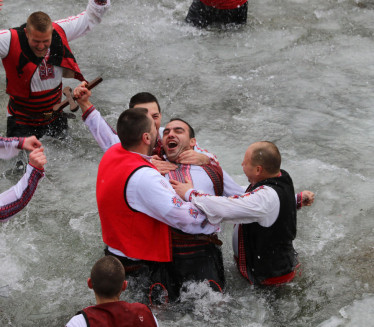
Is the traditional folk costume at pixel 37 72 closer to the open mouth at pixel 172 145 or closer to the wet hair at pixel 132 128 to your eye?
the open mouth at pixel 172 145

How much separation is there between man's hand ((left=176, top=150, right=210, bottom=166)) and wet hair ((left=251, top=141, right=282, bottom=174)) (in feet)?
1.29

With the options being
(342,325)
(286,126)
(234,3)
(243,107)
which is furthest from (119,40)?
(342,325)

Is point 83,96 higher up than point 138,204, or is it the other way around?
point 83,96

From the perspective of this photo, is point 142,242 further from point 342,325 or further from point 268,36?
point 268,36

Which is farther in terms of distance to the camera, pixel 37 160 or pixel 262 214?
pixel 262 214

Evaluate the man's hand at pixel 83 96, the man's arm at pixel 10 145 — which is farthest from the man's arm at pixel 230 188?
the man's arm at pixel 10 145

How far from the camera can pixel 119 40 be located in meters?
7.71

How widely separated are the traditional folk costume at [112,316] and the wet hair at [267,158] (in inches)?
45.2

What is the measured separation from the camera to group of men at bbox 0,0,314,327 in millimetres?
3352

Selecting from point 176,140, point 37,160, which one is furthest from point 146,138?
point 37,160

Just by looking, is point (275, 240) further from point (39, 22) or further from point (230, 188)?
point (39, 22)

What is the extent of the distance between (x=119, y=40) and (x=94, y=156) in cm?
248

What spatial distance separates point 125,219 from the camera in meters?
3.46

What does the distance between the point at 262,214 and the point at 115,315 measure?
1.06 m
